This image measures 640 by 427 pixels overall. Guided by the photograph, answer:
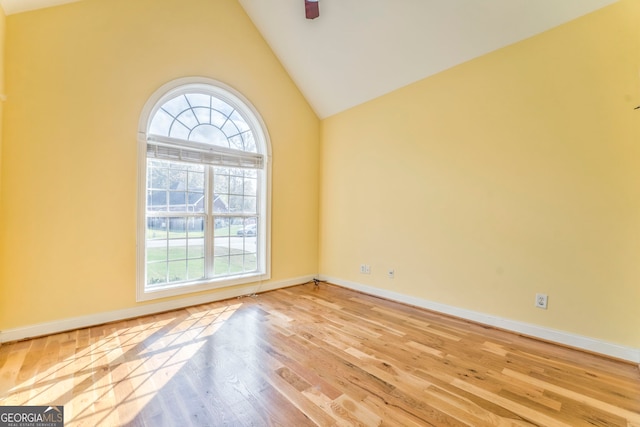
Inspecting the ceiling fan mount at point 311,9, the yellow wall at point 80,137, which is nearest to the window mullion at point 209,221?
the yellow wall at point 80,137

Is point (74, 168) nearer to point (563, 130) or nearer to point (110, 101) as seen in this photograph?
point (110, 101)

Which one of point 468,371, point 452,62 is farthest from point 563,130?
point 468,371

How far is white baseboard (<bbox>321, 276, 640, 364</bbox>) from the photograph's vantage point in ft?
7.24

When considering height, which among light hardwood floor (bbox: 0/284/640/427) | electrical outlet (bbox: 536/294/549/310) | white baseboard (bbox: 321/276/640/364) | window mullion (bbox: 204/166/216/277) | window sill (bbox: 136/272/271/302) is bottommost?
light hardwood floor (bbox: 0/284/640/427)

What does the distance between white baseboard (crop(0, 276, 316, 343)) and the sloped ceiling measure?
2.71 metres

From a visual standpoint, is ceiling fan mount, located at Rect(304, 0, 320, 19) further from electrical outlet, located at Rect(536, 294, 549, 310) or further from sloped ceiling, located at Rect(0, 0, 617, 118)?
electrical outlet, located at Rect(536, 294, 549, 310)

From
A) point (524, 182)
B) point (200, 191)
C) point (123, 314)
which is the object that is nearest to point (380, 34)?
point (524, 182)

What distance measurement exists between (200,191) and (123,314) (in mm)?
1554

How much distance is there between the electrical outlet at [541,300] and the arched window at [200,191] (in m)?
3.14

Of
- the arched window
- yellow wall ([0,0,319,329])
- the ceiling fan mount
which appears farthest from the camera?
the arched window

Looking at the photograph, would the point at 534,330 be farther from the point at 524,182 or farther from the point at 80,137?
the point at 80,137

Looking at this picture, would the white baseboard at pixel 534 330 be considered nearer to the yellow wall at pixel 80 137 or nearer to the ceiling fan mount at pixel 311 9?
the yellow wall at pixel 80 137

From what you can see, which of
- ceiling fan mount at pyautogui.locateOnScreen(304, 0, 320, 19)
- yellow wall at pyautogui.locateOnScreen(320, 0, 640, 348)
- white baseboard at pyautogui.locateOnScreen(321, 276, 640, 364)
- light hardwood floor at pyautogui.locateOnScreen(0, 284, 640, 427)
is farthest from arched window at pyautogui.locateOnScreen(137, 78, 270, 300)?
white baseboard at pyautogui.locateOnScreen(321, 276, 640, 364)

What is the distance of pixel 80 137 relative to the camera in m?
2.69
